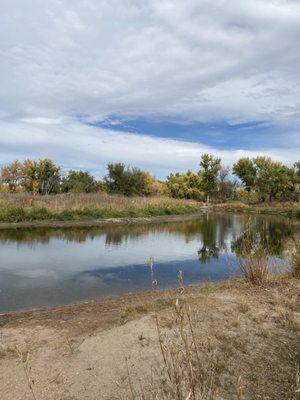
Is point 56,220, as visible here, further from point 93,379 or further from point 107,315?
point 93,379

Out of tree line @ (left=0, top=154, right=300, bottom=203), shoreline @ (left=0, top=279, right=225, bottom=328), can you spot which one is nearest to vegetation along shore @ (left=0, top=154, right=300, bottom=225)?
tree line @ (left=0, top=154, right=300, bottom=203)

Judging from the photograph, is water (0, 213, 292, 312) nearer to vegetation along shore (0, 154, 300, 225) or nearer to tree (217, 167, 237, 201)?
vegetation along shore (0, 154, 300, 225)

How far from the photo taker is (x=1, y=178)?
53000mm

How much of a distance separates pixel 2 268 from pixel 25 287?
2128mm

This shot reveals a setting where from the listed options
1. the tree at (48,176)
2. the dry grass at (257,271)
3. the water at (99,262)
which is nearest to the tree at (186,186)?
the tree at (48,176)

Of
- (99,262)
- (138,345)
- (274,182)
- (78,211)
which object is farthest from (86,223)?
(274,182)

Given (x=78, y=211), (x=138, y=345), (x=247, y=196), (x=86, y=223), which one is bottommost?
(x=138, y=345)

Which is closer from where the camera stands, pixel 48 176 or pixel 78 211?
pixel 78 211

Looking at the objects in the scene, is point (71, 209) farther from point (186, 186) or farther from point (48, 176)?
point (186, 186)

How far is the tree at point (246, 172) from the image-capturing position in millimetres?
58250

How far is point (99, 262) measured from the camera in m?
11.8

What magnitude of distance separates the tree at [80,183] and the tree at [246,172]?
23.7 m

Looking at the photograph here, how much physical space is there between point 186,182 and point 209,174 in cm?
342

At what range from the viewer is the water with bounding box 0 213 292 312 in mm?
8438
